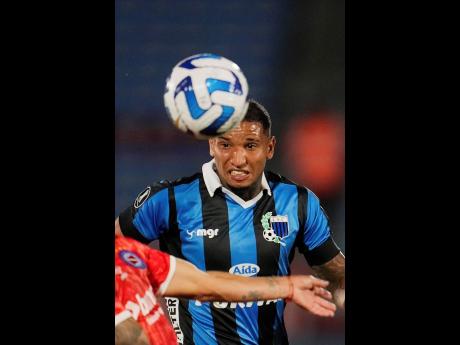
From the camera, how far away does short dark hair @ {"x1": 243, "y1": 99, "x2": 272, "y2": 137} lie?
3.73 m

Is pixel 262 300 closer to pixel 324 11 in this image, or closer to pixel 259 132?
pixel 259 132

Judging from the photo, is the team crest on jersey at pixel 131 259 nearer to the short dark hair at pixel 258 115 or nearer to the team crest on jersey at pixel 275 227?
the team crest on jersey at pixel 275 227

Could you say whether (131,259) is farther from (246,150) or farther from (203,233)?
(246,150)

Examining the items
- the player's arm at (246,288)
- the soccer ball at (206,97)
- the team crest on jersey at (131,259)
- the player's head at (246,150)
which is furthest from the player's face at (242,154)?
the team crest on jersey at (131,259)

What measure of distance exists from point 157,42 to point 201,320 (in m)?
1.45

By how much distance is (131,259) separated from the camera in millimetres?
3574

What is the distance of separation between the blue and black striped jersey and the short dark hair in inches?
10.2

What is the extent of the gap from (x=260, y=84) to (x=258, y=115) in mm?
179

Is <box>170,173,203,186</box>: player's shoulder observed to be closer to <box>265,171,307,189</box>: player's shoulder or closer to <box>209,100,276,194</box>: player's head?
<box>209,100,276,194</box>: player's head

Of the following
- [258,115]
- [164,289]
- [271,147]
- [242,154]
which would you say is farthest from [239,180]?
[164,289]

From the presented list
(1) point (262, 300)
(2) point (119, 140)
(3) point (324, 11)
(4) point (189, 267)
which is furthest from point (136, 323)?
(3) point (324, 11)

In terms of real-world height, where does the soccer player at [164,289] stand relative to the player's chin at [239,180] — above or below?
below

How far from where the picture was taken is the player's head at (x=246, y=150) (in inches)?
146

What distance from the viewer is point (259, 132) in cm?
374
